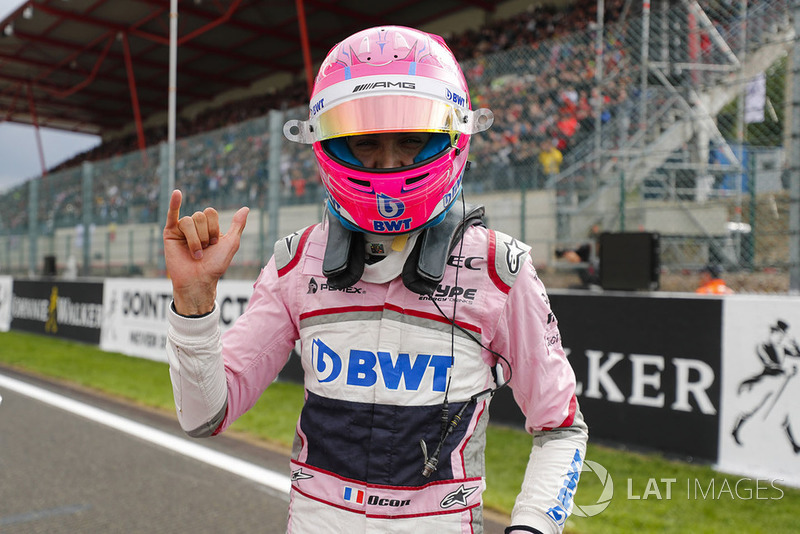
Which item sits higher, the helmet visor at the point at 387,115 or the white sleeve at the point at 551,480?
the helmet visor at the point at 387,115

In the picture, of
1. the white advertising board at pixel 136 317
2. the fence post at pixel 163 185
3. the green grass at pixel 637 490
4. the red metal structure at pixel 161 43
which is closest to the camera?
the green grass at pixel 637 490

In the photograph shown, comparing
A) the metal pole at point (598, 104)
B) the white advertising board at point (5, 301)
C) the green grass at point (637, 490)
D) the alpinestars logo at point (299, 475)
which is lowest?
the green grass at point (637, 490)

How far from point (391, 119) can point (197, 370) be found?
25.4 inches

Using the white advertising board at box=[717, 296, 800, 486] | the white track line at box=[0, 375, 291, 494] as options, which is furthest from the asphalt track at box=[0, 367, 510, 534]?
the white advertising board at box=[717, 296, 800, 486]

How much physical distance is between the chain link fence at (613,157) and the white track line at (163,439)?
8.49ft

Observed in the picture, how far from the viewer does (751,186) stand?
625cm

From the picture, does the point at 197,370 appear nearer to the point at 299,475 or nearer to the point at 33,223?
the point at 299,475

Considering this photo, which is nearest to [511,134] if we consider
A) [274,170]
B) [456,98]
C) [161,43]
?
[274,170]

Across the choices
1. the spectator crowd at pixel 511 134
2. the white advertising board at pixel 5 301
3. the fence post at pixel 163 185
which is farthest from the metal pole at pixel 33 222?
the fence post at pixel 163 185

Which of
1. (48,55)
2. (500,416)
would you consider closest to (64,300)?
(500,416)

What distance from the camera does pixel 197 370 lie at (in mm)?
1392

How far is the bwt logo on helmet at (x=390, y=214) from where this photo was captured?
4.82 ft

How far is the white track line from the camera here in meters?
4.20

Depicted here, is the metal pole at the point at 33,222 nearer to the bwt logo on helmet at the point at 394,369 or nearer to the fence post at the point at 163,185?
the fence post at the point at 163,185
